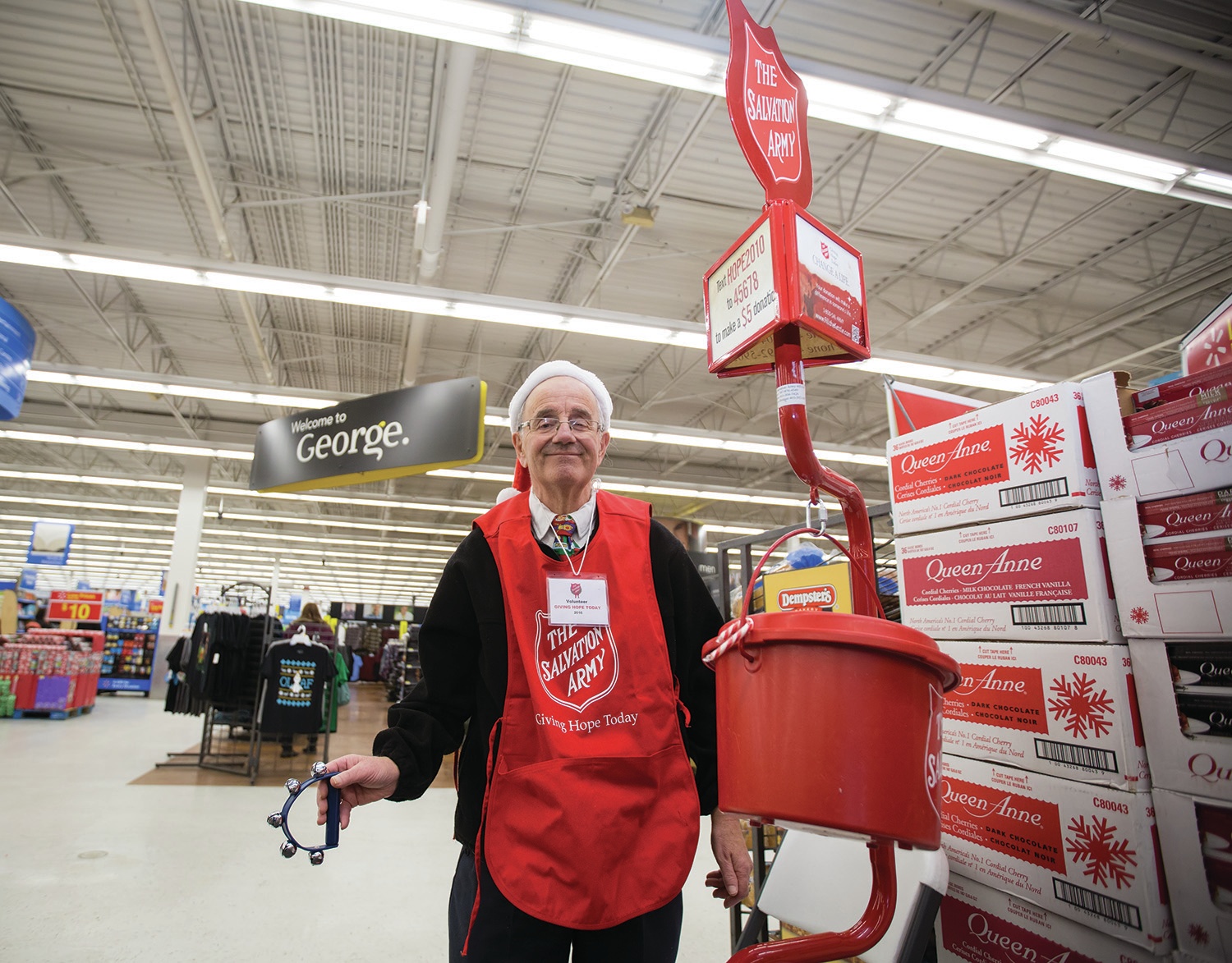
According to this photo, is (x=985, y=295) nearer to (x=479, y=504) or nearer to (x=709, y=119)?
(x=709, y=119)

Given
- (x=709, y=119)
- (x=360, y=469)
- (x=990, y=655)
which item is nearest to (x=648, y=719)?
(x=990, y=655)

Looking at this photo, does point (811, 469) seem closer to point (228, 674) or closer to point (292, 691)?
point (292, 691)

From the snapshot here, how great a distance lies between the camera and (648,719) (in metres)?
1.16

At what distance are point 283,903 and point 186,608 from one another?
460 inches

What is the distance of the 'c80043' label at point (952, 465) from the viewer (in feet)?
5.26

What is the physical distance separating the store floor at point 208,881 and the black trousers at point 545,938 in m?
2.06

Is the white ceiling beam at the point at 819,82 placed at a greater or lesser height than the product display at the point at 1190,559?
greater

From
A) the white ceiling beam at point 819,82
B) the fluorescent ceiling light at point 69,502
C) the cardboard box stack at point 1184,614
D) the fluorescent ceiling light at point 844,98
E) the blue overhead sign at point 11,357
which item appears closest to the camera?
the cardboard box stack at point 1184,614

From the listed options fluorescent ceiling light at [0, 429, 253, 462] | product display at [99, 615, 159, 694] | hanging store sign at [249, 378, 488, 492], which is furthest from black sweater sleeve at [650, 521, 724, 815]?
product display at [99, 615, 159, 694]

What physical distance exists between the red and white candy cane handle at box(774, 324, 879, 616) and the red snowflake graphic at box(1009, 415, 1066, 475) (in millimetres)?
604

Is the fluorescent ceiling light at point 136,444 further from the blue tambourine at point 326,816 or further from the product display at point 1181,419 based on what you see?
the product display at point 1181,419

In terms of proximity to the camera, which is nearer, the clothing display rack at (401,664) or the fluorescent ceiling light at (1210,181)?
the fluorescent ceiling light at (1210,181)

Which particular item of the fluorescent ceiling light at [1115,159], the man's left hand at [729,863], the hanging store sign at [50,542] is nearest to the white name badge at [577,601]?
the man's left hand at [729,863]

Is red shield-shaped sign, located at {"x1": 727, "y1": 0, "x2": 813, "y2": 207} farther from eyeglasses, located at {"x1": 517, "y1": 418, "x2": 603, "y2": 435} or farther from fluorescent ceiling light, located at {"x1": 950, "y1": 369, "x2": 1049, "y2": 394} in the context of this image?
fluorescent ceiling light, located at {"x1": 950, "y1": 369, "x2": 1049, "y2": 394}
